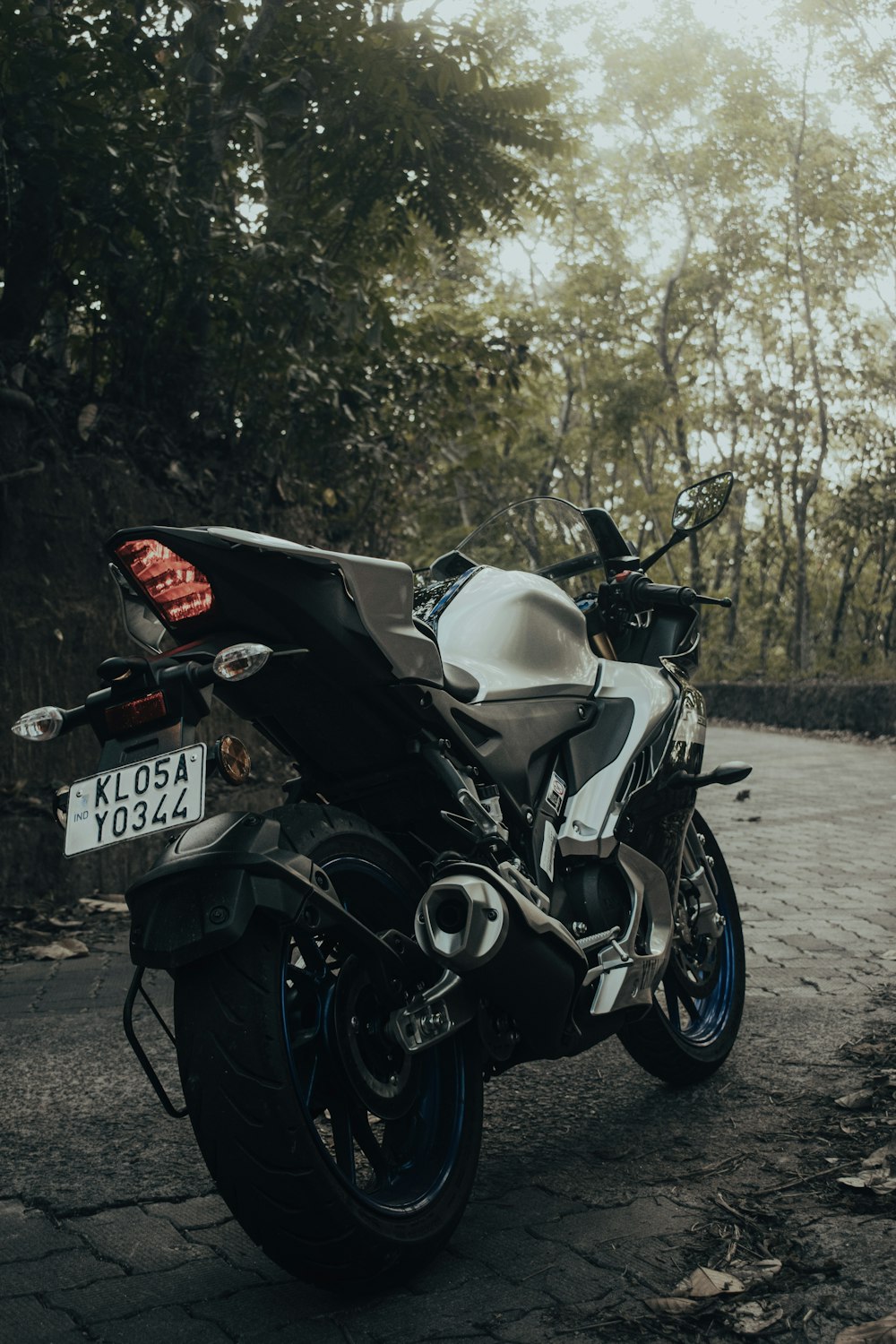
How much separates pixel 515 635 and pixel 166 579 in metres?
1.08

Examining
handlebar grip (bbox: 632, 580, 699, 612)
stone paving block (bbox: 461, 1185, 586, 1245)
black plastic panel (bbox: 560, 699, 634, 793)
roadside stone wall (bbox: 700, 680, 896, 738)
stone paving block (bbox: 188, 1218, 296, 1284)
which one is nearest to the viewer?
stone paving block (bbox: 188, 1218, 296, 1284)

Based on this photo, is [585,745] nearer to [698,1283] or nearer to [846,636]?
[698,1283]

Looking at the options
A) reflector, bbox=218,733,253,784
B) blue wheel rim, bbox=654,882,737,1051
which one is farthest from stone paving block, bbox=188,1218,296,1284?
blue wheel rim, bbox=654,882,737,1051

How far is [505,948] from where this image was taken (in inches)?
107

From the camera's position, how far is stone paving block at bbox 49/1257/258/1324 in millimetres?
2549

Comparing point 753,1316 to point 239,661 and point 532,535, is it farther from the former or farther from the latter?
point 532,535

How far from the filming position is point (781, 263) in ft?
88.4

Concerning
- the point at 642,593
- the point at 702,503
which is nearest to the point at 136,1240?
the point at 642,593

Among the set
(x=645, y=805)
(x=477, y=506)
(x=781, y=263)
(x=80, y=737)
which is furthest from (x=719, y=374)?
(x=645, y=805)

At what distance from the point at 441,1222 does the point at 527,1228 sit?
329mm

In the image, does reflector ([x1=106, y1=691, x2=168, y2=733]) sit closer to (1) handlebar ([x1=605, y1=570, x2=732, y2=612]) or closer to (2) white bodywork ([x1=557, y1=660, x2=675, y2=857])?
(2) white bodywork ([x1=557, y1=660, x2=675, y2=857])

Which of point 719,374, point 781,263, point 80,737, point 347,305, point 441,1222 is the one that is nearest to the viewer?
point 441,1222

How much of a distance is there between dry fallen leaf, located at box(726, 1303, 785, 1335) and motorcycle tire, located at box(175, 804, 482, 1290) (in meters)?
0.58

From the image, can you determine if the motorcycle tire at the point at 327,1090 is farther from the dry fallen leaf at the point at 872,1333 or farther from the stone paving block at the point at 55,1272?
the dry fallen leaf at the point at 872,1333
